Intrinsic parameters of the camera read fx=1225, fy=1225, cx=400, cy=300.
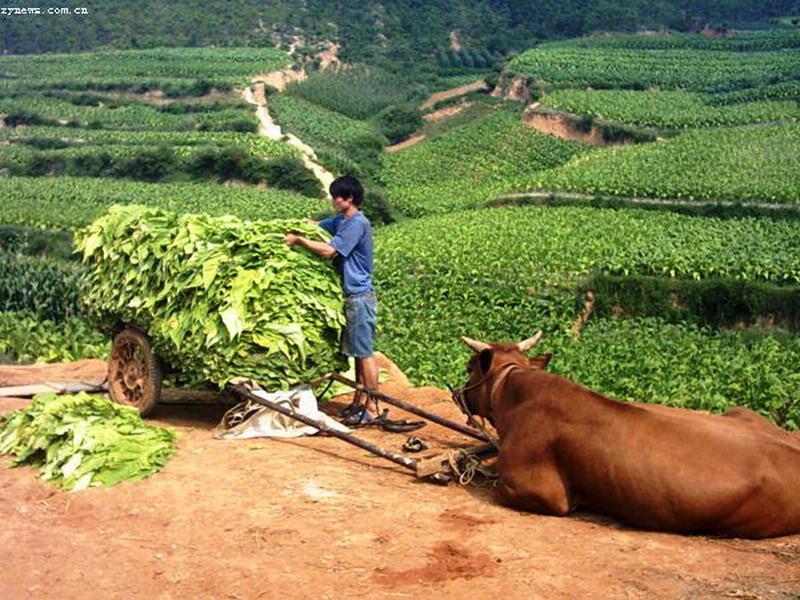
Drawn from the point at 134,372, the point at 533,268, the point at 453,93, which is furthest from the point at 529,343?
the point at 453,93

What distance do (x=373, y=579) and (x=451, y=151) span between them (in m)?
56.3

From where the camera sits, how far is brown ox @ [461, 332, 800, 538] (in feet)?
27.4

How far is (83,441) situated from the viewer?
10.5 meters

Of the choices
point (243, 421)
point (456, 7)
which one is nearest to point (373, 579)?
point (243, 421)

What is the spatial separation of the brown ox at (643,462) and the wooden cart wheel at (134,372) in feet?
13.5

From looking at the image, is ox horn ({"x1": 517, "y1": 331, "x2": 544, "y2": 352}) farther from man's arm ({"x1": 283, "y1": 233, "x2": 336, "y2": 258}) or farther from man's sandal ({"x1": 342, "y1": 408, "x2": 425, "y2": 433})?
man's arm ({"x1": 283, "y1": 233, "x2": 336, "y2": 258})

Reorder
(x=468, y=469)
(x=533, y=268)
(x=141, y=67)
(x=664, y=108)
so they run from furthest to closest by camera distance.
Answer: (x=141, y=67) < (x=664, y=108) < (x=533, y=268) < (x=468, y=469)

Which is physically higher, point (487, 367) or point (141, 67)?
point (487, 367)

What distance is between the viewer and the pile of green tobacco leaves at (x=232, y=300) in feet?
38.0

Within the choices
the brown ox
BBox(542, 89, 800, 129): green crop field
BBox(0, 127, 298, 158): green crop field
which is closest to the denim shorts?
the brown ox

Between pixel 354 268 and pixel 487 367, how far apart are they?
2.33 m

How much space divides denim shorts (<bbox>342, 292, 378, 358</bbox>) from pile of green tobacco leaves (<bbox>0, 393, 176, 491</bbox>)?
6.46 feet

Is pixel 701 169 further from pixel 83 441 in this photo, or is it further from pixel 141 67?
pixel 141 67

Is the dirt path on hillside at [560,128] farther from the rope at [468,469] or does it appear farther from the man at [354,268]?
the rope at [468,469]
